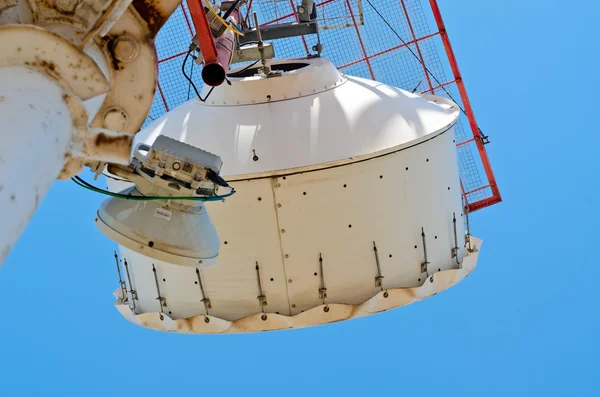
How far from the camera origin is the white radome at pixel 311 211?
6840mm

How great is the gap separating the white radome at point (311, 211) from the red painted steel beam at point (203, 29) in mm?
1697

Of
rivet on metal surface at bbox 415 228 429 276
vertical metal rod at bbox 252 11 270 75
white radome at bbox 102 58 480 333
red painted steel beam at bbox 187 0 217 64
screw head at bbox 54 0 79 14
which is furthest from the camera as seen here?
vertical metal rod at bbox 252 11 270 75

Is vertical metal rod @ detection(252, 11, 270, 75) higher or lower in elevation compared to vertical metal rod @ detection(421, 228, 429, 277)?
higher

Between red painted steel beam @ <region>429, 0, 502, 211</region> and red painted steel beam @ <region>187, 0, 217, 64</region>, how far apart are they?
4.19m

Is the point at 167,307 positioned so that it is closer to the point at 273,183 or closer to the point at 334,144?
the point at 273,183

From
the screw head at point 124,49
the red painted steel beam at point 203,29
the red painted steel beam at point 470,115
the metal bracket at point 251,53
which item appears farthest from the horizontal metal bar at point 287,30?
the screw head at point 124,49

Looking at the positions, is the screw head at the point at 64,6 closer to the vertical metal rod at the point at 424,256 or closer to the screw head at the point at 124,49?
the screw head at the point at 124,49

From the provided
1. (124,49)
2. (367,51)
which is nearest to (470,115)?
(367,51)

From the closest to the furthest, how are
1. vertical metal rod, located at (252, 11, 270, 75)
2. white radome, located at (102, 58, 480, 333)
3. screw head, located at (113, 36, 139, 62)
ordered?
screw head, located at (113, 36, 139, 62), white radome, located at (102, 58, 480, 333), vertical metal rod, located at (252, 11, 270, 75)

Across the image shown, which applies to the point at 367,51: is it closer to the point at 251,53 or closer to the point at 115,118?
the point at 251,53

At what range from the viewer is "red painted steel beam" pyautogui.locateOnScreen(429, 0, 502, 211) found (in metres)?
8.90

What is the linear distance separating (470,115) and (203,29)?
475 centimetres

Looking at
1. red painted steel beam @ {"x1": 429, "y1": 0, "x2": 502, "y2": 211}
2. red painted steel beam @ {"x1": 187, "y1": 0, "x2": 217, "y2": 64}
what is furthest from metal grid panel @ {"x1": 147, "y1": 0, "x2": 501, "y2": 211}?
red painted steel beam @ {"x1": 187, "y1": 0, "x2": 217, "y2": 64}

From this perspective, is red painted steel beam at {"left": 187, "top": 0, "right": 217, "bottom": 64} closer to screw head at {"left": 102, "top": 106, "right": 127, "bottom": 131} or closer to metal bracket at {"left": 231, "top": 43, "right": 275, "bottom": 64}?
screw head at {"left": 102, "top": 106, "right": 127, "bottom": 131}
